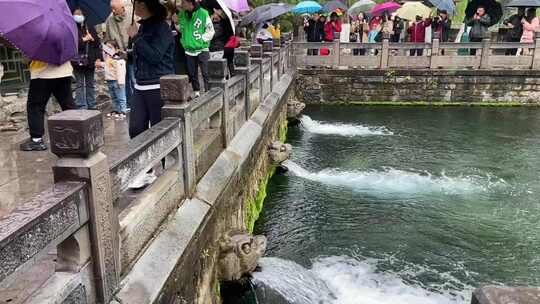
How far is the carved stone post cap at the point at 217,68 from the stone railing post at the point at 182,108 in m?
1.47

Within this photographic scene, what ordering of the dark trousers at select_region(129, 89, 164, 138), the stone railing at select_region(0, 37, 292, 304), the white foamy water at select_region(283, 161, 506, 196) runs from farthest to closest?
the white foamy water at select_region(283, 161, 506, 196) < the dark trousers at select_region(129, 89, 164, 138) < the stone railing at select_region(0, 37, 292, 304)

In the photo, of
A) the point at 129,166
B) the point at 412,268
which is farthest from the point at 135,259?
the point at 412,268

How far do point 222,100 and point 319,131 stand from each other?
28.8 ft

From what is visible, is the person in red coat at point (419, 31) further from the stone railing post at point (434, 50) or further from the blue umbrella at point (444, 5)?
the stone railing post at point (434, 50)

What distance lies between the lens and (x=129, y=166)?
3.25 m

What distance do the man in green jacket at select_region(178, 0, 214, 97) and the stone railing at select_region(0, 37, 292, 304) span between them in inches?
102

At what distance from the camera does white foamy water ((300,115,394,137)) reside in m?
14.2

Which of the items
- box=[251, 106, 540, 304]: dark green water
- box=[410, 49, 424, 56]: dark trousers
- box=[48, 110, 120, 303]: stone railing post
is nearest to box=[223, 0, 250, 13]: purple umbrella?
→ box=[251, 106, 540, 304]: dark green water

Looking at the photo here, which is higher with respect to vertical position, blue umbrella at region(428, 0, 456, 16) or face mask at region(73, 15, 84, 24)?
blue umbrella at region(428, 0, 456, 16)

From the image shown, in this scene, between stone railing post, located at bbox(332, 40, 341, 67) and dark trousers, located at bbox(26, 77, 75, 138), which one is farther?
stone railing post, located at bbox(332, 40, 341, 67)

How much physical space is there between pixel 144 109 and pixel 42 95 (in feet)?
4.52

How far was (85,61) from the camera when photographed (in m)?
6.84

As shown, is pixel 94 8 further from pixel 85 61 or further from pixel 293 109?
pixel 293 109

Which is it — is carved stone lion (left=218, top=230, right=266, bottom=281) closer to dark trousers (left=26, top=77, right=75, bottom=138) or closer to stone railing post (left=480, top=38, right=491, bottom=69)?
dark trousers (left=26, top=77, right=75, bottom=138)
